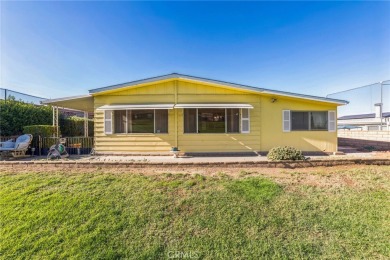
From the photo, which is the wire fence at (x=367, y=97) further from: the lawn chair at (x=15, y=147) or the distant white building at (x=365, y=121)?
the lawn chair at (x=15, y=147)

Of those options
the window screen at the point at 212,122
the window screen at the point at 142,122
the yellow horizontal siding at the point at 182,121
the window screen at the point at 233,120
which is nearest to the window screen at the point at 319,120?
the yellow horizontal siding at the point at 182,121

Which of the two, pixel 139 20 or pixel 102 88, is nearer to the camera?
pixel 102 88

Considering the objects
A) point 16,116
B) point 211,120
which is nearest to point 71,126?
point 16,116

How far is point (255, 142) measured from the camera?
10.5 metres

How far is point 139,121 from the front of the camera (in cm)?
1053

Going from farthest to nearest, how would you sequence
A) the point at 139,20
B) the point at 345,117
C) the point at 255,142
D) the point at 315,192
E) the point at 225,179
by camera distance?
1. the point at 345,117
2. the point at 139,20
3. the point at 255,142
4. the point at 225,179
5. the point at 315,192

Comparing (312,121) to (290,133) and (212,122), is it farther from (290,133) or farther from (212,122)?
(212,122)

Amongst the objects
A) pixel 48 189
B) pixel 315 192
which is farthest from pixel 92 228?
pixel 315 192

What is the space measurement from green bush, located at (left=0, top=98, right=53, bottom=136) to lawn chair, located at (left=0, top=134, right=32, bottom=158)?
175 cm

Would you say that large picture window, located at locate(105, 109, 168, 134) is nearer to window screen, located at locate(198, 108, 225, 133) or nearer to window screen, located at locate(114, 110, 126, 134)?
window screen, located at locate(114, 110, 126, 134)

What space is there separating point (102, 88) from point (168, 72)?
3.79m

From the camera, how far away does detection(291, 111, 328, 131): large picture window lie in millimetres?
10684

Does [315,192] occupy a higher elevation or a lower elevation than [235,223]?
higher

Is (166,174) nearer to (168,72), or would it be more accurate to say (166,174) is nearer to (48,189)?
(48,189)
